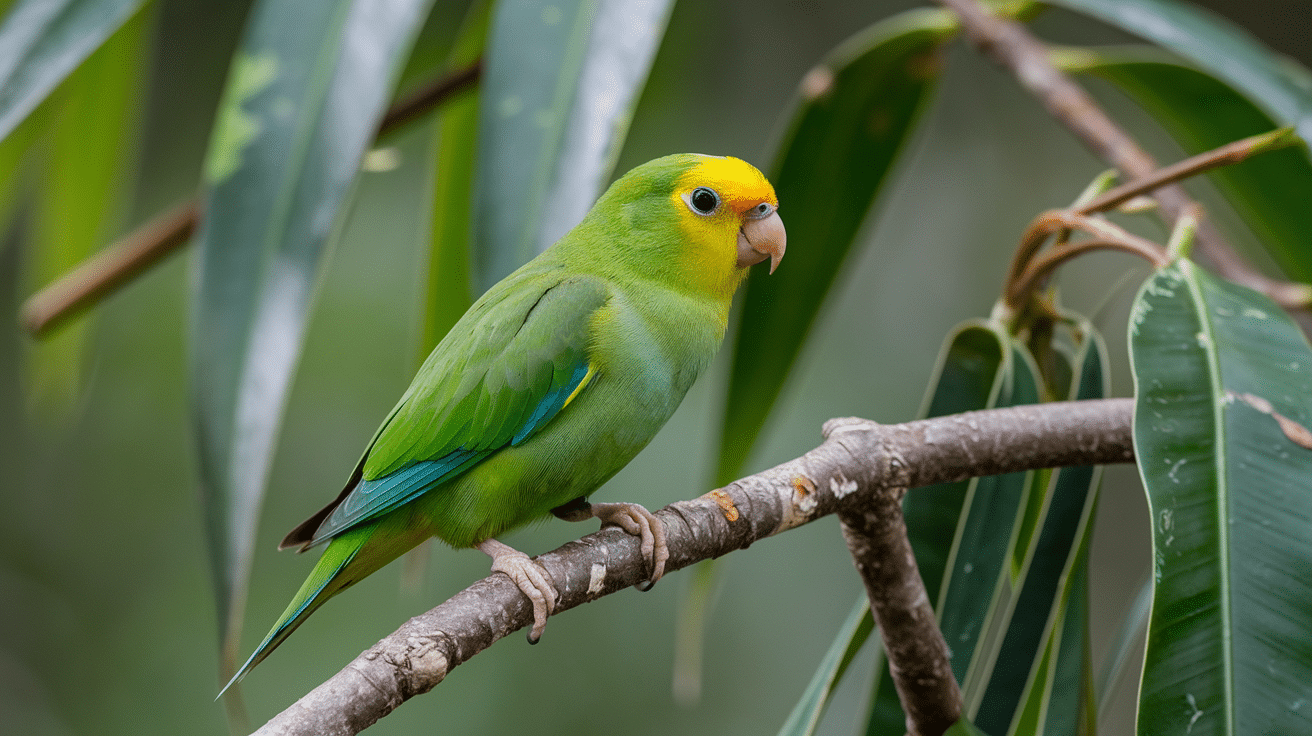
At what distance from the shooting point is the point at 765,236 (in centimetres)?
127

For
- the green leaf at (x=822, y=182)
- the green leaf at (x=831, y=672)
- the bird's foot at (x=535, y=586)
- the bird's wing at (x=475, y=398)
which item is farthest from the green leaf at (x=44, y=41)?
the green leaf at (x=831, y=672)

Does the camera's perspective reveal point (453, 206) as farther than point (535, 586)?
Yes

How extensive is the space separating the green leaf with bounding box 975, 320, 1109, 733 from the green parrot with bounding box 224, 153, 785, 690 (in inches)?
20.5

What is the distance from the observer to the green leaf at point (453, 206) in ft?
5.16

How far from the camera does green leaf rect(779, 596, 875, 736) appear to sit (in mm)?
1159

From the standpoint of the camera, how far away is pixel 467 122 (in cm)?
184

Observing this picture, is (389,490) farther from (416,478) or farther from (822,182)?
(822,182)

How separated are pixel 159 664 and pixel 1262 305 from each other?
15.1 ft

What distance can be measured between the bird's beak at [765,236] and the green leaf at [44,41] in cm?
92

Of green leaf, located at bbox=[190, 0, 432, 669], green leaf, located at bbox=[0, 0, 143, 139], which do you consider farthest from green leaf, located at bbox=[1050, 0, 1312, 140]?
green leaf, located at bbox=[0, 0, 143, 139]

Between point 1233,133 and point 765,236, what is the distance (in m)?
1.09

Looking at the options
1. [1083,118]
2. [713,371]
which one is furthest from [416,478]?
[713,371]

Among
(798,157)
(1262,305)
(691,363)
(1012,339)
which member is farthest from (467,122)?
(1262,305)

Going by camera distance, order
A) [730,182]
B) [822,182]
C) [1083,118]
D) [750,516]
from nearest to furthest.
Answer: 1. [750,516]
2. [730,182]
3. [1083,118]
4. [822,182]
